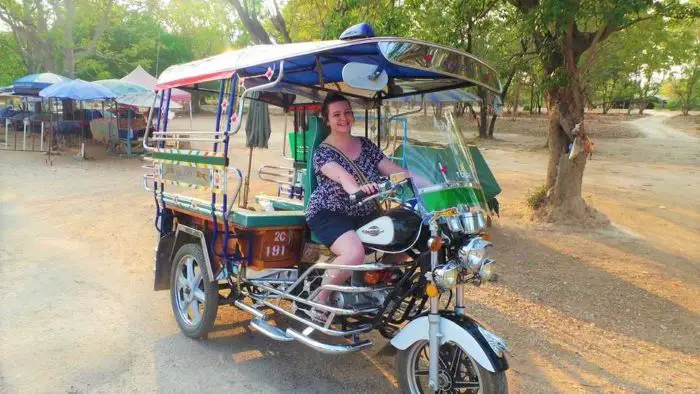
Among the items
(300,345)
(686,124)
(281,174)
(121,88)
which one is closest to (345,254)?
(300,345)

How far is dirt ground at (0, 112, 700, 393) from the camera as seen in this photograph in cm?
370

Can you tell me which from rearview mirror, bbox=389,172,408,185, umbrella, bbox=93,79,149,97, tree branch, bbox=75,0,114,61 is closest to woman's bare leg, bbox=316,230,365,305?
rearview mirror, bbox=389,172,408,185

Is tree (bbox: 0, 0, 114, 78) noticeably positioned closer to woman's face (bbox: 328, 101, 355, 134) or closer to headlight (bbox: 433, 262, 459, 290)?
woman's face (bbox: 328, 101, 355, 134)

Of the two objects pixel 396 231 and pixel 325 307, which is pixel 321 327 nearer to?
pixel 325 307

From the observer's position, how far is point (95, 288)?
5.35 m

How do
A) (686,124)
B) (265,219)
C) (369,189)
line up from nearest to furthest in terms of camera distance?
(369,189)
(265,219)
(686,124)

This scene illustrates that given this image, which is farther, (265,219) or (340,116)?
(265,219)

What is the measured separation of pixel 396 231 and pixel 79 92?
14.7 meters

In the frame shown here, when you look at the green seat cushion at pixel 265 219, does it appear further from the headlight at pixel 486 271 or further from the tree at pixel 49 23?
the tree at pixel 49 23

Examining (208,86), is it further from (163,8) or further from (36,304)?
(163,8)

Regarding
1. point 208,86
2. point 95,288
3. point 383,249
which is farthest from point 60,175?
point 383,249

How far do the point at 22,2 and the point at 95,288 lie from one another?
21.3 m

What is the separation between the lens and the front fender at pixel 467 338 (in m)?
2.78

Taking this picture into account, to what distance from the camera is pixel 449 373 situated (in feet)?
9.99
